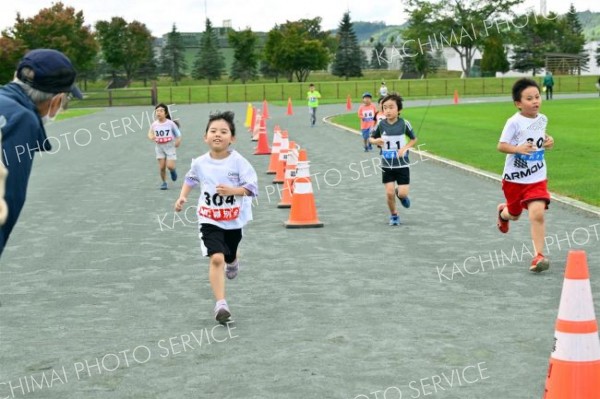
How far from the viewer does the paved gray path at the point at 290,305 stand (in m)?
6.03

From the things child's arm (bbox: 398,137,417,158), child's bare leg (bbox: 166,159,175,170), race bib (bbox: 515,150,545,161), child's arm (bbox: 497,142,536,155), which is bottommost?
child's bare leg (bbox: 166,159,175,170)

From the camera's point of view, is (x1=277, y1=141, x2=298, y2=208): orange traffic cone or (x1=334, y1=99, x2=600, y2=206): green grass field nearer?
(x1=277, y1=141, x2=298, y2=208): orange traffic cone

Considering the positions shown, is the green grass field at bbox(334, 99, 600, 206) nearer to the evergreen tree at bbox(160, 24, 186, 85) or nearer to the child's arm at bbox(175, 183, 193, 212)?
the child's arm at bbox(175, 183, 193, 212)

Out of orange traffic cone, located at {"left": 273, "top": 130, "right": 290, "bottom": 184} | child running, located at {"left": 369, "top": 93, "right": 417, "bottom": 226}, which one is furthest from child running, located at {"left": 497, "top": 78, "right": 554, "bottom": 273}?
orange traffic cone, located at {"left": 273, "top": 130, "right": 290, "bottom": 184}

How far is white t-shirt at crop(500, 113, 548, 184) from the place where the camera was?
31.9ft

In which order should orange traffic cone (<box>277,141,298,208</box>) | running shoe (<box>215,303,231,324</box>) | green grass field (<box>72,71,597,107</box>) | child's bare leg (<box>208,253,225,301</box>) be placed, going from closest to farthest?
running shoe (<box>215,303,231,324</box>) → child's bare leg (<box>208,253,225,301</box>) → orange traffic cone (<box>277,141,298,208</box>) → green grass field (<box>72,71,597,107</box>)

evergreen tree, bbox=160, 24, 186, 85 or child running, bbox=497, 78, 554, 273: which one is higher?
evergreen tree, bbox=160, 24, 186, 85

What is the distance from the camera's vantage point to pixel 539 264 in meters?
9.32

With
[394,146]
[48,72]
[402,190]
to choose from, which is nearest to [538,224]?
[402,190]

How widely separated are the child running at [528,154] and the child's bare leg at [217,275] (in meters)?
3.14

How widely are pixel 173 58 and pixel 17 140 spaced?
13177 centimetres

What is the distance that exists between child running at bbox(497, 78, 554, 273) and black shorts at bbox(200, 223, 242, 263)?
289 centimetres

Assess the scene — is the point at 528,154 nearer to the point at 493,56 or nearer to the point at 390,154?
the point at 390,154

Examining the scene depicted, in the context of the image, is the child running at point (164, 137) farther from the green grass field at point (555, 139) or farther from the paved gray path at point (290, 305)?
the green grass field at point (555, 139)
